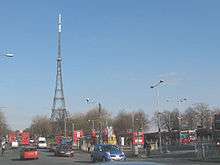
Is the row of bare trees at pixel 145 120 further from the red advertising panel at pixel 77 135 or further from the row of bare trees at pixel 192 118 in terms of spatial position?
the red advertising panel at pixel 77 135

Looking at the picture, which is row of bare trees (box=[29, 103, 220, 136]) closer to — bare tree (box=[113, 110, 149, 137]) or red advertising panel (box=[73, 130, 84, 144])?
bare tree (box=[113, 110, 149, 137])

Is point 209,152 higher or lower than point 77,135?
lower

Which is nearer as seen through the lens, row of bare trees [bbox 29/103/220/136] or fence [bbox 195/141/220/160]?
fence [bbox 195/141/220/160]

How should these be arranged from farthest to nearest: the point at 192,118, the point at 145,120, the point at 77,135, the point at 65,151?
the point at 145,120 < the point at 192,118 < the point at 77,135 < the point at 65,151

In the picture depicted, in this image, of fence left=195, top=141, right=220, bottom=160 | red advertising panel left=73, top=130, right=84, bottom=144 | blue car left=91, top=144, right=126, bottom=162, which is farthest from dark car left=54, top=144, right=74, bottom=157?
red advertising panel left=73, top=130, right=84, bottom=144

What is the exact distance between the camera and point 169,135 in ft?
429

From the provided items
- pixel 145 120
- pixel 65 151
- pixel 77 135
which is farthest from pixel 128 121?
pixel 65 151

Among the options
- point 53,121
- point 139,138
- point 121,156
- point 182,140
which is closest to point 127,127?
point 53,121

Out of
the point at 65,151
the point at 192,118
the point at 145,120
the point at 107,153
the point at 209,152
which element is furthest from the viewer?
the point at 145,120

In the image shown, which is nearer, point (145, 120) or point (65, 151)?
point (65, 151)

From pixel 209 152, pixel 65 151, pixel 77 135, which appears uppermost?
pixel 77 135

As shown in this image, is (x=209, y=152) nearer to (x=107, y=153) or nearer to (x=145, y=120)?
(x=107, y=153)

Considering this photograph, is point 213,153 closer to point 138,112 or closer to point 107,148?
point 107,148

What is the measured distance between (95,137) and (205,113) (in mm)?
67938
